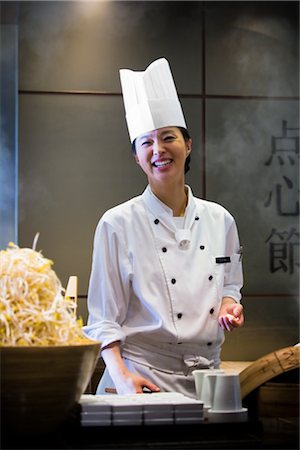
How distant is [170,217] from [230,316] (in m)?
0.40

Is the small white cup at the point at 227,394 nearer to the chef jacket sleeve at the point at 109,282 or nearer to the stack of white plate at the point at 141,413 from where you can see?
the stack of white plate at the point at 141,413

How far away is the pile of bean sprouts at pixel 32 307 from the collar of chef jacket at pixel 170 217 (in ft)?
3.34

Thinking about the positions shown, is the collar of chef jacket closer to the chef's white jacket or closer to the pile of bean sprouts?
the chef's white jacket

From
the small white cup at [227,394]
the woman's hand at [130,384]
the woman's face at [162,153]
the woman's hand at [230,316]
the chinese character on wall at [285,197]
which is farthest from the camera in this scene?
the chinese character on wall at [285,197]

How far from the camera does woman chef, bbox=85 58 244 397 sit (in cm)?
224

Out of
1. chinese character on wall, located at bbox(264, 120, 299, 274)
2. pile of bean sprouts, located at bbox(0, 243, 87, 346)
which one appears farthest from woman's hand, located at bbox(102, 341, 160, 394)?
chinese character on wall, located at bbox(264, 120, 299, 274)

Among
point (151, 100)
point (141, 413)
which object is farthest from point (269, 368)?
point (151, 100)

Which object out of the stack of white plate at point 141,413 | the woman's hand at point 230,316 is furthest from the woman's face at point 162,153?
the stack of white plate at point 141,413

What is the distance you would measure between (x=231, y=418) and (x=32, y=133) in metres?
3.58

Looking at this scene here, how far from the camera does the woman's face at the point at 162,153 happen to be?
7.81 feet

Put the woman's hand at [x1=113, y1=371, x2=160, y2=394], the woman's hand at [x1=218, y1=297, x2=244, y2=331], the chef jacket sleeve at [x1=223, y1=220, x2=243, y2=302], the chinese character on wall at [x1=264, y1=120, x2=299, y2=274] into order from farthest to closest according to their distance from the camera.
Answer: the chinese character on wall at [x1=264, y1=120, x2=299, y2=274], the chef jacket sleeve at [x1=223, y1=220, x2=243, y2=302], the woman's hand at [x1=218, y1=297, x2=244, y2=331], the woman's hand at [x1=113, y1=371, x2=160, y2=394]

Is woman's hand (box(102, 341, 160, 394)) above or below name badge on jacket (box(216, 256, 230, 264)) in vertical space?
below

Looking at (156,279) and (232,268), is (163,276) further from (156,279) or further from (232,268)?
(232,268)

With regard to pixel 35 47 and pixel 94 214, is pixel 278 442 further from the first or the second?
pixel 35 47
